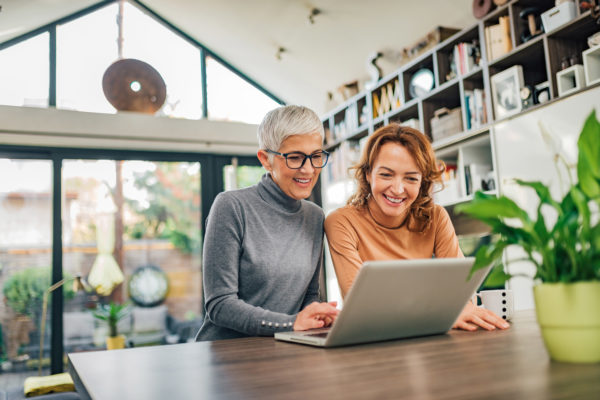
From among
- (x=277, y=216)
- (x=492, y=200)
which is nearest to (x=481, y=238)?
(x=277, y=216)

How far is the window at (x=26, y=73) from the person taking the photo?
4625 millimetres

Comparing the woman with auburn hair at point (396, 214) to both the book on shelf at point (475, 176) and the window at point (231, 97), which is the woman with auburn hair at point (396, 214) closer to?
the book on shelf at point (475, 176)

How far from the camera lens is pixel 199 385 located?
2.34 feet

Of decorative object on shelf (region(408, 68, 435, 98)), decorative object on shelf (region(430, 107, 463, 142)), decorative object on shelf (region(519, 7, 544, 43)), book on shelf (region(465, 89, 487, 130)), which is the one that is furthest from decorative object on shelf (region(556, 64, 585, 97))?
decorative object on shelf (region(408, 68, 435, 98))

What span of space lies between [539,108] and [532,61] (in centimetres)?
42

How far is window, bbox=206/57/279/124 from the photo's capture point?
548 centimetres

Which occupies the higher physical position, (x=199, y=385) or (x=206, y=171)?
(x=206, y=171)

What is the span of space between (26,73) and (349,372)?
4.99 metres

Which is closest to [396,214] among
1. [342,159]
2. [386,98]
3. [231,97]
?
[386,98]

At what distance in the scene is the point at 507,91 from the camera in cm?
297

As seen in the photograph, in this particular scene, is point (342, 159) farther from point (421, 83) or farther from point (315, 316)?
point (315, 316)

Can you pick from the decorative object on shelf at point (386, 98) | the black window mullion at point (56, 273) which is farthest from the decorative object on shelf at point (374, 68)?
the black window mullion at point (56, 273)

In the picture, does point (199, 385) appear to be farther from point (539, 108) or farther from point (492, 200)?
point (539, 108)

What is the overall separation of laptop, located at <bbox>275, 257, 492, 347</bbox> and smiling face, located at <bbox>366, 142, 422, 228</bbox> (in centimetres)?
60
